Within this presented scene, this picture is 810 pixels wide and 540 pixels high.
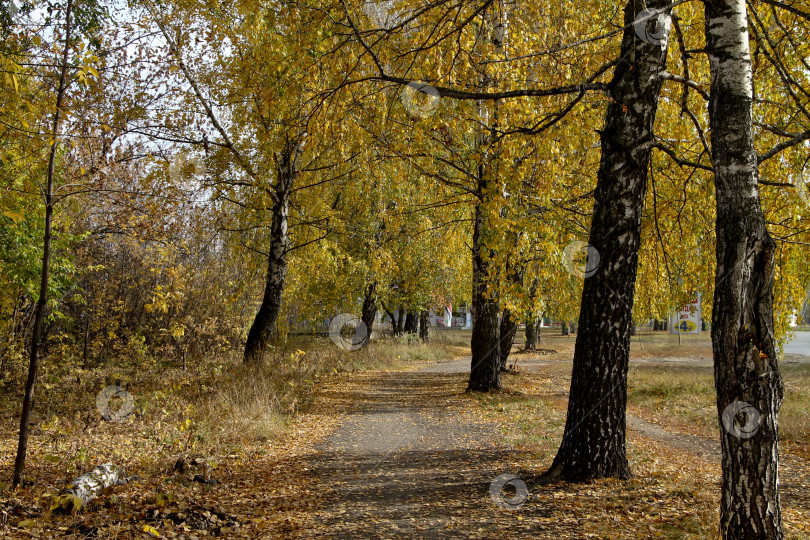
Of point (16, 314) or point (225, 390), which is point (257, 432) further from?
point (16, 314)

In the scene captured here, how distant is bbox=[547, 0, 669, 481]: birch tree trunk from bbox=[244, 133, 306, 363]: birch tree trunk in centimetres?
845

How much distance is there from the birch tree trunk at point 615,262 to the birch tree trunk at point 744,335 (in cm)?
148

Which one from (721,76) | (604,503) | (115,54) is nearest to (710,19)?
(721,76)

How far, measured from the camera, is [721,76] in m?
3.76

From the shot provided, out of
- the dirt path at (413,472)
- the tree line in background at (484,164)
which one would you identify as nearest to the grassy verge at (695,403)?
the tree line in background at (484,164)

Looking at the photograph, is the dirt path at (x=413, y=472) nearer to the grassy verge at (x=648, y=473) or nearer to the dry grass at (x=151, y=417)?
the grassy verge at (x=648, y=473)

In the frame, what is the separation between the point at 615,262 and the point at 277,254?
8799 millimetres

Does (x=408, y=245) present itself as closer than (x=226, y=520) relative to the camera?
No

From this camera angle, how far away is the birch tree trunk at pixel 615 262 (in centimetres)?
522

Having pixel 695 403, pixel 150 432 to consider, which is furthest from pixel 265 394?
pixel 695 403

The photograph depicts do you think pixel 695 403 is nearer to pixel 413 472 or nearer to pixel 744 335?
pixel 413 472

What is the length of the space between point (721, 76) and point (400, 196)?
1372 cm

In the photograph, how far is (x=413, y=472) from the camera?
20.7ft

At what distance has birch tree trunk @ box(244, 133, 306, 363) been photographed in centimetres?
1242
